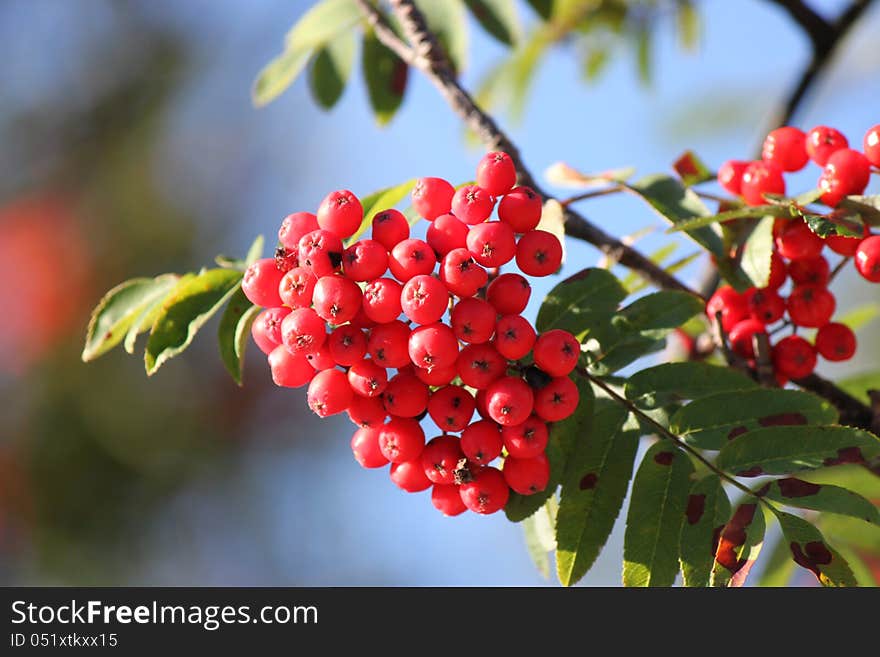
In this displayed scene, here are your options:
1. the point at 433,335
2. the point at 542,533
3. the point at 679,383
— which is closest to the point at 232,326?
the point at 433,335

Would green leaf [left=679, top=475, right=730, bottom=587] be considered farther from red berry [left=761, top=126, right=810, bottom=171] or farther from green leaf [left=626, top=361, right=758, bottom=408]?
red berry [left=761, top=126, right=810, bottom=171]

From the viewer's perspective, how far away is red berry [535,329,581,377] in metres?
1.70

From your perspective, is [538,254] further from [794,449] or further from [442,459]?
[794,449]

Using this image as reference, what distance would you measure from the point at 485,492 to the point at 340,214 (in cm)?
62

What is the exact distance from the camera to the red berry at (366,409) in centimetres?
178

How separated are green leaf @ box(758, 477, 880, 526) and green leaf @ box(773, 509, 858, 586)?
0.03 metres

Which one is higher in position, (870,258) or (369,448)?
(870,258)

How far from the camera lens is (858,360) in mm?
5715

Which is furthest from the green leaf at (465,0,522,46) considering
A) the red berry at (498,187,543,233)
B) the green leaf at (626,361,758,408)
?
the green leaf at (626,361,758,408)

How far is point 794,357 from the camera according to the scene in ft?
7.20

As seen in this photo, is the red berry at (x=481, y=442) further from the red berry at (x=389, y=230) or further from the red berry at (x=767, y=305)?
the red berry at (x=767, y=305)

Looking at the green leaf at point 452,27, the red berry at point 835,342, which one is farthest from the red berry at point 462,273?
the green leaf at point 452,27

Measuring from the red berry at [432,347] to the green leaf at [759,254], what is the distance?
81 centimetres
